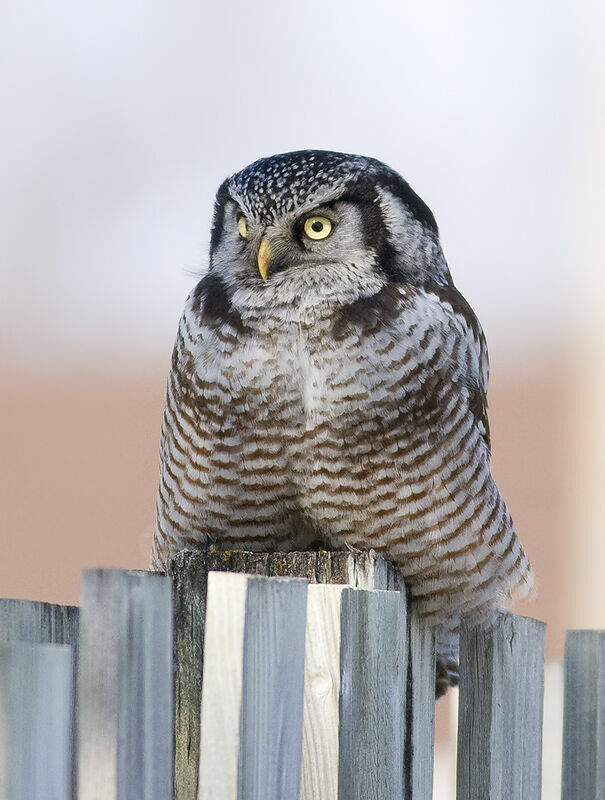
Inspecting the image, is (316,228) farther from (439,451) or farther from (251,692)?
(251,692)

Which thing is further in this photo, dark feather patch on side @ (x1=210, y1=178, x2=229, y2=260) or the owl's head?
dark feather patch on side @ (x1=210, y1=178, x2=229, y2=260)

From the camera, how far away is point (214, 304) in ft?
10.4

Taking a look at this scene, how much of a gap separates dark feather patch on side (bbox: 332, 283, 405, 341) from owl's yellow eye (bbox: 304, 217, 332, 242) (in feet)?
0.90

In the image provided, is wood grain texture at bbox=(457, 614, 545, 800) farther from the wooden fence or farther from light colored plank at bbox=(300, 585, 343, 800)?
light colored plank at bbox=(300, 585, 343, 800)

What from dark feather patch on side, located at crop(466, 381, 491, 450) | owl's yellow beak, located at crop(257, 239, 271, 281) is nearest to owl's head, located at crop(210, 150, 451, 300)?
owl's yellow beak, located at crop(257, 239, 271, 281)

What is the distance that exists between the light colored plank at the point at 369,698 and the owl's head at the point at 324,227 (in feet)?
3.97

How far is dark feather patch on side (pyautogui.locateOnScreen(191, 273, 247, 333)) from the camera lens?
3088 mm

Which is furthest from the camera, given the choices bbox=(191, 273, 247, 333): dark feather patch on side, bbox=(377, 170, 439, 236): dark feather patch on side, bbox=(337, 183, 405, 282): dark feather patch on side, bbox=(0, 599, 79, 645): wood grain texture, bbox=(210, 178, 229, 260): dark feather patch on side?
bbox=(210, 178, 229, 260): dark feather patch on side

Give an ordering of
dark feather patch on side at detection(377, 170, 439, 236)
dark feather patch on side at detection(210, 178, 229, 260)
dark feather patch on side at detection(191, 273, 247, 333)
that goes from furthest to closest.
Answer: dark feather patch on side at detection(210, 178, 229, 260) → dark feather patch on side at detection(377, 170, 439, 236) → dark feather patch on side at detection(191, 273, 247, 333)

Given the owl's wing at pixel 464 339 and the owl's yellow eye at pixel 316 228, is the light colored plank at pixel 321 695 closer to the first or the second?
the owl's wing at pixel 464 339

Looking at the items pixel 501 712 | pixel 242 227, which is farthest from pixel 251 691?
pixel 242 227

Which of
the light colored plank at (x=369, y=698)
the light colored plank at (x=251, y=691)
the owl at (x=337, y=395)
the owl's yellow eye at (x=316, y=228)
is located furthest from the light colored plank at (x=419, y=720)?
the owl's yellow eye at (x=316, y=228)

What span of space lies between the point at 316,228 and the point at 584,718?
5.29 feet

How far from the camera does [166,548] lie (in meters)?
3.46
